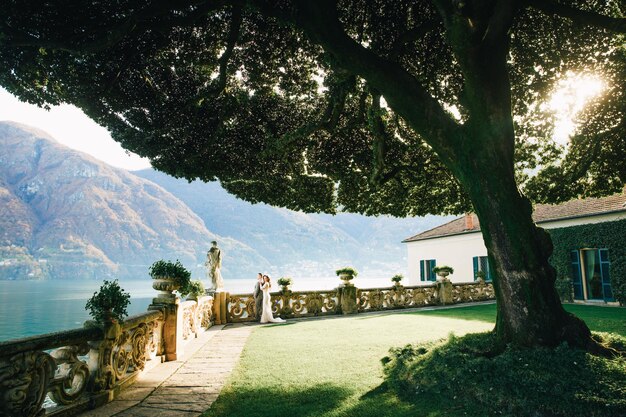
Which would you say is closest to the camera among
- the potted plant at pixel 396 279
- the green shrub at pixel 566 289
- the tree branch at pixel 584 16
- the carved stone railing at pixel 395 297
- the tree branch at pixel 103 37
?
the tree branch at pixel 584 16

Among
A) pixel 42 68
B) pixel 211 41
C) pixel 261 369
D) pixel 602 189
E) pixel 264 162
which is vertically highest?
pixel 211 41

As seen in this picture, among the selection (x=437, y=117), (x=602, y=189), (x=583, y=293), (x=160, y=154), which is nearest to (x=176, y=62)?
(x=160, y=154)

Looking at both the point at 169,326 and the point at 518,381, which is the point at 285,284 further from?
the point at 518,381

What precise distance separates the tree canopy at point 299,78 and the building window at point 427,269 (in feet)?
59.1

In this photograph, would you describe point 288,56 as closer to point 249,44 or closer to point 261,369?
point 249,44

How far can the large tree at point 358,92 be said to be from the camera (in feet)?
17.5

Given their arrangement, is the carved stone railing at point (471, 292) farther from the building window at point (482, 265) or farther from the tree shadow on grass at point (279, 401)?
the tree shadow on grass at point (279, 401)

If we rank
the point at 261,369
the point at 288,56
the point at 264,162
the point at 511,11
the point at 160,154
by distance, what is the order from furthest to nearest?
the point at 264,162 → the point at 160,154 → the point at 288,56 → the point at 261,369 → the point at 511,11

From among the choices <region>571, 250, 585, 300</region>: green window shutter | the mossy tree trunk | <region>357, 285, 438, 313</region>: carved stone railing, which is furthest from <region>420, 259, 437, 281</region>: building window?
the mossy tree trunk

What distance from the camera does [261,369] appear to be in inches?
274

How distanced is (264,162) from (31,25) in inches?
245

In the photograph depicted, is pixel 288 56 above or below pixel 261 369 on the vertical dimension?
above

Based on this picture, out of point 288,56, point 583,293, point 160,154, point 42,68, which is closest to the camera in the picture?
point 42,68

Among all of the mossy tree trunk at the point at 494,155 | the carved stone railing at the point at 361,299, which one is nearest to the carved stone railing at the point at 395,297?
the carved stone railing at the point at 361,299
